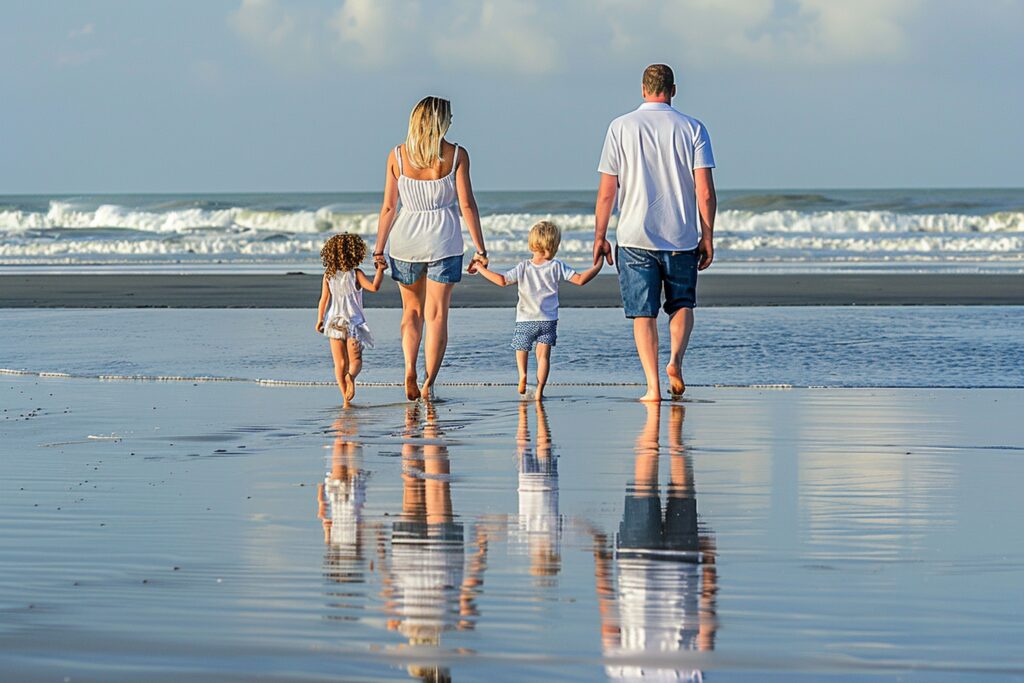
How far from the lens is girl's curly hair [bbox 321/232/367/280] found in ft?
28.8

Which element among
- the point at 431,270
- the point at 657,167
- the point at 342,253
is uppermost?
the point at 657,167

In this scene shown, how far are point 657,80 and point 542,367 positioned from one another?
Answer: 5.46ft

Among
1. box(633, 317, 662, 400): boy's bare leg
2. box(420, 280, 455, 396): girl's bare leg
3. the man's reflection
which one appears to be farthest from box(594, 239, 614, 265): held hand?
the man's reflection

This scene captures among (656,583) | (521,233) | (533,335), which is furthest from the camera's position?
(521,233)

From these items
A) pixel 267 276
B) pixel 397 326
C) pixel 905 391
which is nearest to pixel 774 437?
pixel 905 391

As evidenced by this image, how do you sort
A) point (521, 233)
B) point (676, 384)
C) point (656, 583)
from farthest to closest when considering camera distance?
point (521, 233)
point (676, 384)
point (656, 583)

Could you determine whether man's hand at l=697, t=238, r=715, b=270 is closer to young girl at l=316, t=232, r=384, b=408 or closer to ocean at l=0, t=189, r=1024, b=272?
young girl at l=316, t=232, r=384, b=408

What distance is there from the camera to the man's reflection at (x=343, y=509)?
4020 millimetres

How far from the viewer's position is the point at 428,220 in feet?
27.8

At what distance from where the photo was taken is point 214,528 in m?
4.57

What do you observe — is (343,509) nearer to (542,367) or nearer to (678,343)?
(542,367)

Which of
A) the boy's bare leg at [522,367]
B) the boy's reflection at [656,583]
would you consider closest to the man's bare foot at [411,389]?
the boy's bare leg at [522,367]

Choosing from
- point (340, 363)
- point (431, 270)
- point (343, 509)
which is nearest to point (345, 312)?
point (340, 363)

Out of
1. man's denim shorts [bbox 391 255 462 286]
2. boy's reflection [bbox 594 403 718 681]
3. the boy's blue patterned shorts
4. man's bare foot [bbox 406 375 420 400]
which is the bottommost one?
boy's reflection [bbox 594 403 718 681]
